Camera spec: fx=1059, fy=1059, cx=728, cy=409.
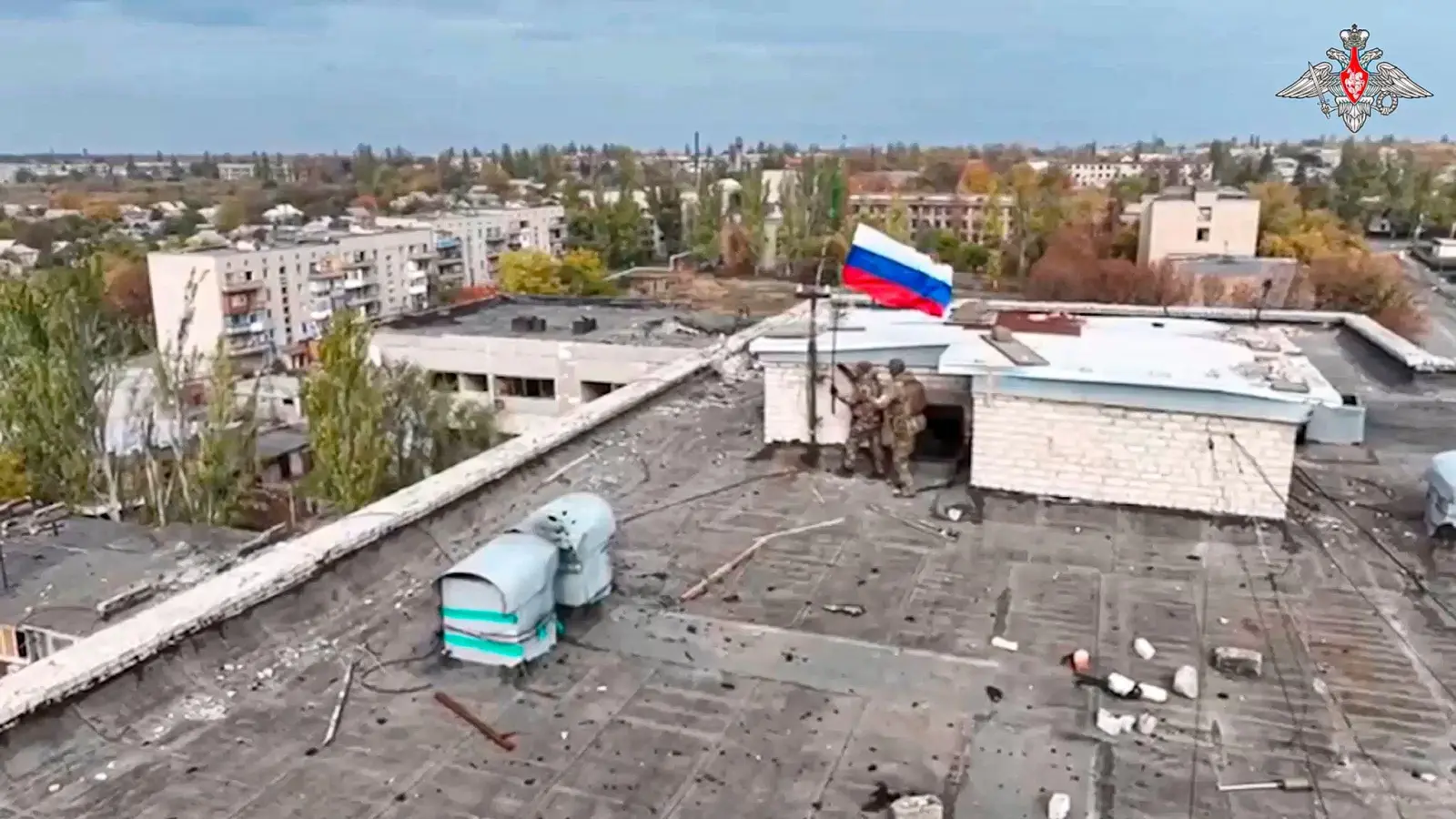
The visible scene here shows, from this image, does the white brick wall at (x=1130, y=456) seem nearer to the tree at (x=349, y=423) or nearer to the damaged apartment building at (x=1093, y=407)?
the damaged apartment building at (x=1093, y=407)

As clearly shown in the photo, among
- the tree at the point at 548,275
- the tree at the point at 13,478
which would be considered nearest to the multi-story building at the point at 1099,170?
the tree at the point at 548,275

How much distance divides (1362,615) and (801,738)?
155 inches

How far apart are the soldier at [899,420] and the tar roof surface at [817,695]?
100 cm

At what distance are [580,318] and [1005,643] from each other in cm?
3127

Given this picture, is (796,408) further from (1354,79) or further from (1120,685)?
(1354,79)

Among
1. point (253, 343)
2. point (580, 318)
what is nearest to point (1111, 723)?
point (580, 318)

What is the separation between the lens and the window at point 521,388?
107 ft

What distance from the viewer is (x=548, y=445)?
986 cm

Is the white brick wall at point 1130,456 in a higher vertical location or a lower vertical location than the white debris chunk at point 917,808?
higher

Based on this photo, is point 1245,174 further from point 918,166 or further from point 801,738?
point 801,738

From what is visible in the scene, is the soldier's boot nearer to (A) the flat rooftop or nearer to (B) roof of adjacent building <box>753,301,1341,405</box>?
(B) roof of adjacent building <box>753,301,1341,405</box>

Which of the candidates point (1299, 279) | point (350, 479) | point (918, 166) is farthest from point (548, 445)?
point (918, 166)

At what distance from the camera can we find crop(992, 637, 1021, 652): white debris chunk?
6297 mm

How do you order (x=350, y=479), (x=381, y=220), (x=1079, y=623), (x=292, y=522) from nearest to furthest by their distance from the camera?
1. (x=1079, y=623)
2. (x=350, y=479)
3. (x=292, y=522)
4. (x=381, y=220)
